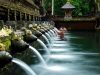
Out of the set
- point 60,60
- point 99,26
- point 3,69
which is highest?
point 3,69

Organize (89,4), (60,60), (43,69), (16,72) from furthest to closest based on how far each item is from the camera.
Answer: (89,4)
(60,60)
(43,69)
(16,72)

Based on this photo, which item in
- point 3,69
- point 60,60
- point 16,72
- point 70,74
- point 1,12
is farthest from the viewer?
point 1,12

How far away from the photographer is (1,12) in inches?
1294

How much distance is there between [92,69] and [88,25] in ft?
193

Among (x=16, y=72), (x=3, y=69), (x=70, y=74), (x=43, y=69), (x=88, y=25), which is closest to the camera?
(x=3, y=69)

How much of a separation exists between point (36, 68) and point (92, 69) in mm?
2041

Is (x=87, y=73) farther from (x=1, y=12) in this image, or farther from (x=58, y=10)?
(x=58, y=10)

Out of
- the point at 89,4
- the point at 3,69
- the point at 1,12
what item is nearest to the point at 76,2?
the point at 89,4

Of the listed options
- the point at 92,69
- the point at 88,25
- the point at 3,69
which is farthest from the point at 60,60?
the point at 88,25

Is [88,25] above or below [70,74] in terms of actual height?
below

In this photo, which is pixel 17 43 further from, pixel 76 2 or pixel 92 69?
pixel 76 2

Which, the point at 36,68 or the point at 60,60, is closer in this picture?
the point at 36,68

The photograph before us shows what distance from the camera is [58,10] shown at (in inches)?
3789

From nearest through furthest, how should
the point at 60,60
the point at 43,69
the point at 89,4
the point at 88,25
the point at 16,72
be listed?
the point at 16,72, the point at 43,69, the point at 60,60, the point at 88,25, the point at 89,4
